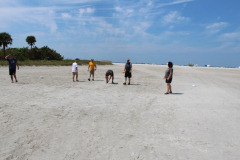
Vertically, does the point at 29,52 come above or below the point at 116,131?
above

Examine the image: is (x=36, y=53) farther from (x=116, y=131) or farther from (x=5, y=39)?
(x=116, y=131)

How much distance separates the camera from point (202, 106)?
7.05 metres

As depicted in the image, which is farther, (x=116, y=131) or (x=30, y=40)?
(x=30, y=40)

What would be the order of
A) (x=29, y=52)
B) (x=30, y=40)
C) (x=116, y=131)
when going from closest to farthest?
(x=116, y=131)
(x=29, y=52)
(x=30, y=40)

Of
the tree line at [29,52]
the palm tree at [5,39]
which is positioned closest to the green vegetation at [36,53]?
the tree line at [29,52]

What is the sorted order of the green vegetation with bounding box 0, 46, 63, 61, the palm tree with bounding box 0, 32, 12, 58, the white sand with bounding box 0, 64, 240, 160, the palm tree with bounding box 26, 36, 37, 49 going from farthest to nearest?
the palm tree with bounding box 26, 36, 37, 49 < the palm tree with bounding box 0, 32, 12, 58 < the green vegetation with bounding box 0, 46, 63, 61 < the white sand with bounding box 0, 64, 240, 160

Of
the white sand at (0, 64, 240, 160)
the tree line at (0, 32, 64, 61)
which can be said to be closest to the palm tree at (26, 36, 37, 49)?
the tree line at (0, 32, 64, 61)

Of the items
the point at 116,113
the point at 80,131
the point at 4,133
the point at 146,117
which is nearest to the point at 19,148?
the point at 4,133

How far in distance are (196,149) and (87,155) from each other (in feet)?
6.96

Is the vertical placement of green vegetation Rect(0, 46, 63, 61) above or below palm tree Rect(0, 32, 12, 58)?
below

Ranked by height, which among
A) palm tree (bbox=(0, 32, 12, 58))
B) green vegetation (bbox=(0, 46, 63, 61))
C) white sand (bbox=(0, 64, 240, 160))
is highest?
palm tree (bbox=(0, 32, 12, 58))

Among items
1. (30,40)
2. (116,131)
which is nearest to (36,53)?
(30,40)

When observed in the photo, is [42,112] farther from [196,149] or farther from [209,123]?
[209,123]

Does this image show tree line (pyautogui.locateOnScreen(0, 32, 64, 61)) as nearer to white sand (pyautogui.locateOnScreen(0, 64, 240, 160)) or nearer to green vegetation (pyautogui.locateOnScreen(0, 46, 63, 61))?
green vegetation (pyautogui.locateOnScreen(0, 46, 63, 61))
